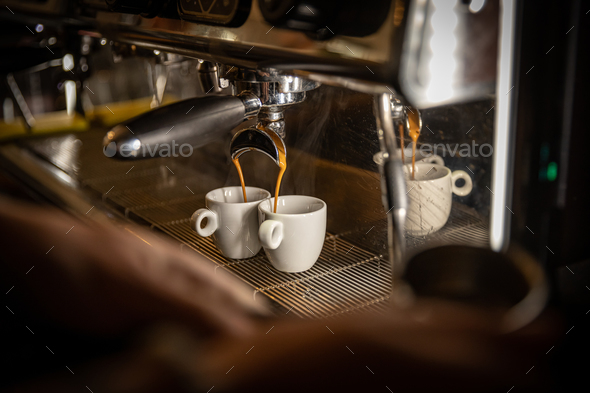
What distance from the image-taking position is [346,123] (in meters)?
0.56

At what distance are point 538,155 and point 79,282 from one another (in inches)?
19.0

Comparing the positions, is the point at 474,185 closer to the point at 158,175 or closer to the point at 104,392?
the point at 104,392

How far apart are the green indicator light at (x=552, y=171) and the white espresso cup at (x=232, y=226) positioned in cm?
30

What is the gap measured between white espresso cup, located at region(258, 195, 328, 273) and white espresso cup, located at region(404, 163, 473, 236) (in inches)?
3.8

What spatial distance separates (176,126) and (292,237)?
19 cm

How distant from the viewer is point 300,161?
64cm

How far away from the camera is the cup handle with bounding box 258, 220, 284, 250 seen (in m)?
0.52

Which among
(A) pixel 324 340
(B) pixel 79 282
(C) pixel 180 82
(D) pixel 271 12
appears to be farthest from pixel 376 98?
(C) pixel 180 82

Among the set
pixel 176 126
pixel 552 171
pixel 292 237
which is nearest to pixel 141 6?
pixel 176 126

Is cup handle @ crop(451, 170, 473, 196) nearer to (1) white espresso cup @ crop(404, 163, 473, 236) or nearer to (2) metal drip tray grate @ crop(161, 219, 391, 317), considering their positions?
(1) white espresso cup @ crop(404, 163, 473, 236)

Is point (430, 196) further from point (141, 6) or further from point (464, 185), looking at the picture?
point (141, 6)

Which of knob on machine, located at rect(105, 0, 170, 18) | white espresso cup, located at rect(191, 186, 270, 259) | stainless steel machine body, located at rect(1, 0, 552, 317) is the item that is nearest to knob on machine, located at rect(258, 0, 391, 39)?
stainless steel machine body, located at rect(1, 0, 552, 317)

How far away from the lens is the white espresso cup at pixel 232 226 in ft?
1.89

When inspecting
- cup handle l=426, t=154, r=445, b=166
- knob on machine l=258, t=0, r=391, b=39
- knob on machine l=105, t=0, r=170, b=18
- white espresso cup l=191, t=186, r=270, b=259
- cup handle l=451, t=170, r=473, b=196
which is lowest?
white espresso cup l=191, t=186, r=270, b=259
